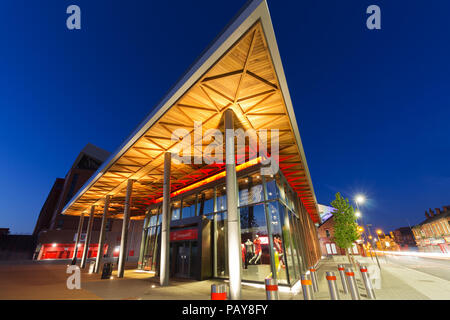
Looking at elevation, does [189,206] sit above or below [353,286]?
above

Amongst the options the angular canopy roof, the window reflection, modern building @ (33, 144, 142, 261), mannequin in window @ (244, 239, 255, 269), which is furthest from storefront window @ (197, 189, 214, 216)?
modern building @ (33, 144, 142, 261)

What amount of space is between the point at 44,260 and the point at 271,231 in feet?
131

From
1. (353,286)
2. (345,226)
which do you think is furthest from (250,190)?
(345,226)

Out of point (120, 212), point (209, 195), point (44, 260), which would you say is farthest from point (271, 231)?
point (44, 260)

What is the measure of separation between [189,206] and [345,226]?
51.6ft

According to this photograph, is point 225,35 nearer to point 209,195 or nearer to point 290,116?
point 290,116

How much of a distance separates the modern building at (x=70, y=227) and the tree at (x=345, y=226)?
119 ft

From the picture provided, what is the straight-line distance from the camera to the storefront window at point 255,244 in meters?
10.5

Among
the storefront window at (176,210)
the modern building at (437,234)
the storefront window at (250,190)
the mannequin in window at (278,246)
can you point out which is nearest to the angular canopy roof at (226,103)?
the storefront window at (250,190)

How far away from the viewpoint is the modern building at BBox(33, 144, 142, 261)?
1396 inches

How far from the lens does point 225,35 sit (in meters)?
6.05

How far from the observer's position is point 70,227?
1502 inches

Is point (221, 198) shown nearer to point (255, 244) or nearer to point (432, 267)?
point (255, 244)

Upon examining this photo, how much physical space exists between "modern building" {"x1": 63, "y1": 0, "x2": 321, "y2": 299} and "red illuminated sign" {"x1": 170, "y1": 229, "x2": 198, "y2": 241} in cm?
7
